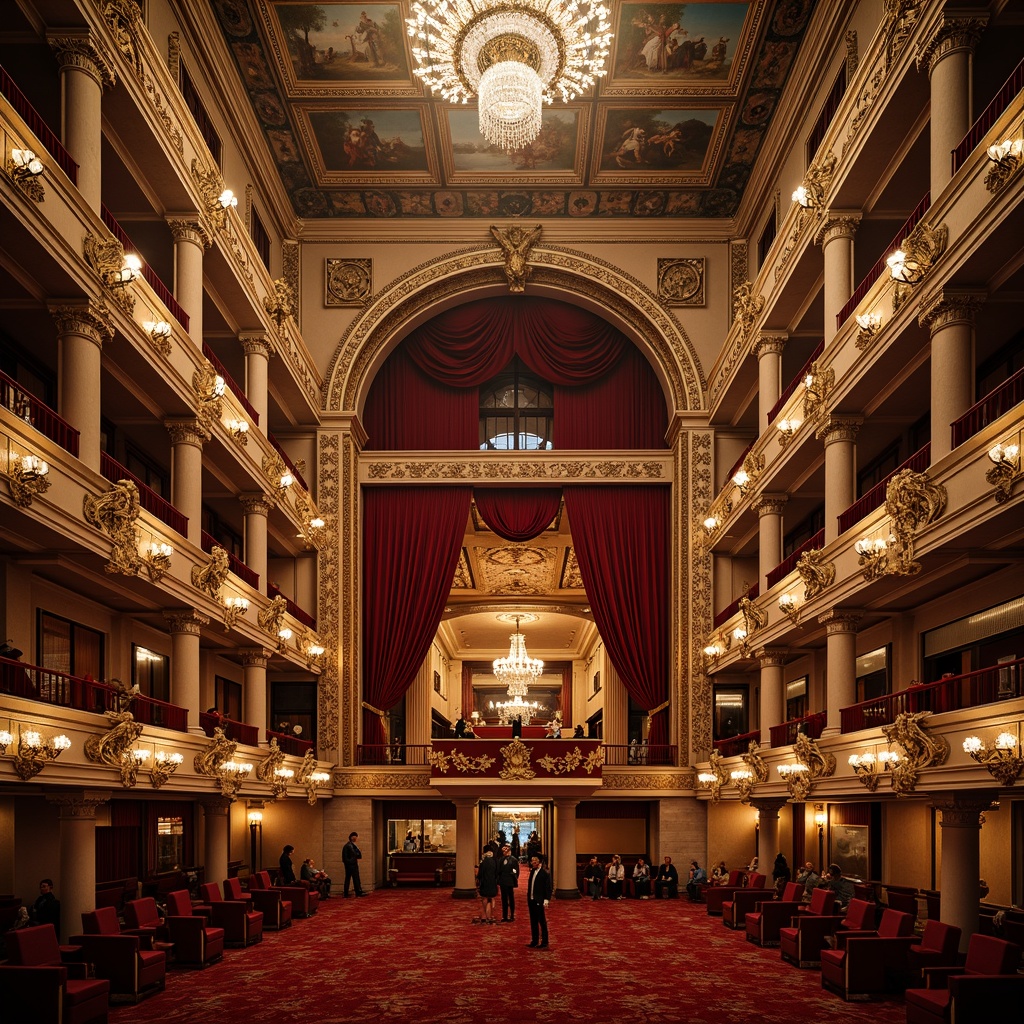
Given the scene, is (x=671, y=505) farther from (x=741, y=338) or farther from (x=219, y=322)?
(x=219, y=322)

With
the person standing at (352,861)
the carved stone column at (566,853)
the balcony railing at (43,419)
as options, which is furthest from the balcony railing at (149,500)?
the carved stone column at (566,853)

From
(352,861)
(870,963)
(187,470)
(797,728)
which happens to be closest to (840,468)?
(797,728)

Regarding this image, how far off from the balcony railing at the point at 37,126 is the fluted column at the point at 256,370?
10.4 metres

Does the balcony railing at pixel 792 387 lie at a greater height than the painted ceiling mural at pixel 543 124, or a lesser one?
lesser

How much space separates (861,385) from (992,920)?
25.7 ft

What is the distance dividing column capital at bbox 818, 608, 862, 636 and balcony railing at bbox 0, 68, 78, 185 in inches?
504

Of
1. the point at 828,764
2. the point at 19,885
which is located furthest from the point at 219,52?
the point at 828,764

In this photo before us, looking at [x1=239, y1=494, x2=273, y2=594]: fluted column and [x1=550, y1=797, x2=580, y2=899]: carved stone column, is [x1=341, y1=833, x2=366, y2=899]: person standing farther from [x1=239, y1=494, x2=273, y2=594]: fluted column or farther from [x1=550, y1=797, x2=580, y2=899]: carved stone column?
Result: [x1=239, y1=494, x2=273, y2=594]: fluted column

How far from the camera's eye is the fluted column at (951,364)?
46.3 ft

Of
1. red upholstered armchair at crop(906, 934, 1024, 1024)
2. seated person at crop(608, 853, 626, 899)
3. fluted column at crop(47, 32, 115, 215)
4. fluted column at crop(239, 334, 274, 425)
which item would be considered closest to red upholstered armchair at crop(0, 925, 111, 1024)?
fluted column at crop(47, 32, 115, 215)

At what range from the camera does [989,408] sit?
1315cm

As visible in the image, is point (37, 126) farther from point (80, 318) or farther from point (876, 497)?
point (876, 497)

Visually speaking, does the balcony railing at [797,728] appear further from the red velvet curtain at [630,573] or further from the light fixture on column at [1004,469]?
the light fixture on column at [1004,469]

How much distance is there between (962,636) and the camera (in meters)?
18.1
